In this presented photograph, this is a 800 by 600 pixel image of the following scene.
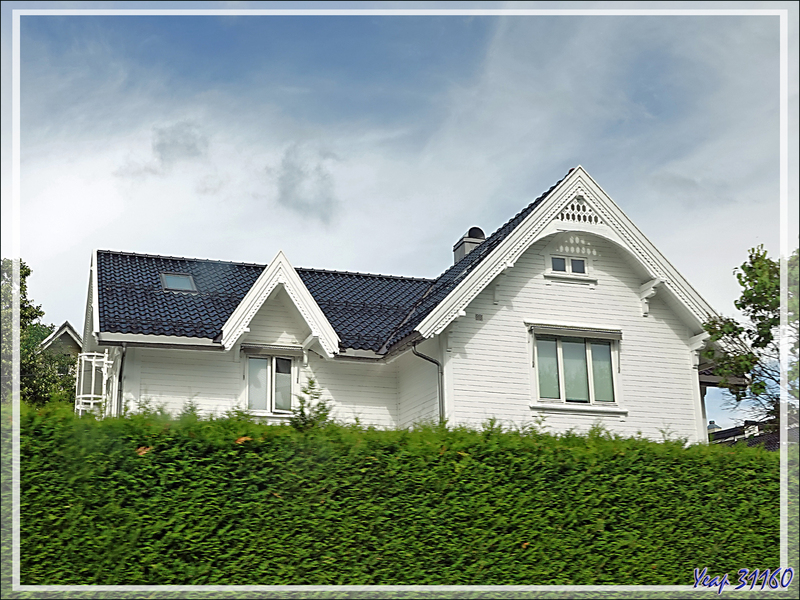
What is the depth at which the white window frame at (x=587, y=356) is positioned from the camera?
19656 mm

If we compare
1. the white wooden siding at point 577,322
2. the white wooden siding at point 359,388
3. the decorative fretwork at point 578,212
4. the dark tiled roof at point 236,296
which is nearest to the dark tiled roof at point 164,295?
the dark tiled roof at point 236,296

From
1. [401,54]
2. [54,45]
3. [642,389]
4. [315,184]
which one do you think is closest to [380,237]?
[315,184]

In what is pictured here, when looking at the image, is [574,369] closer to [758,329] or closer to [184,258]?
[758,329]

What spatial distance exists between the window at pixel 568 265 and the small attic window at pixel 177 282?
8872mm

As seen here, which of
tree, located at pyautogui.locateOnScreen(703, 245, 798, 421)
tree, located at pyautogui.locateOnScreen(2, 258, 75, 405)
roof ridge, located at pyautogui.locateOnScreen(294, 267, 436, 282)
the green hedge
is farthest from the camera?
tree, located at pyautogui.locateOnScreen(2, 258, 75, 405)

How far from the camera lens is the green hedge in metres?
11.2

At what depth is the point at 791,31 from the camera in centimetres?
1361

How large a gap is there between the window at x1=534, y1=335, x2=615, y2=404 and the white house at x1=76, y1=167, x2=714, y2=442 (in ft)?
0.10

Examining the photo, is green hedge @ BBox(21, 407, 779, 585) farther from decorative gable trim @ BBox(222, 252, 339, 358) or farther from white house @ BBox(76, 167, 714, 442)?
decorative gable trim @ BBox(222, 252, 339, 358)

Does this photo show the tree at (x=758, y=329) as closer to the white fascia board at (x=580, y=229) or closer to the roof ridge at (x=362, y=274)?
the white fascia board at (x=580, y=229)

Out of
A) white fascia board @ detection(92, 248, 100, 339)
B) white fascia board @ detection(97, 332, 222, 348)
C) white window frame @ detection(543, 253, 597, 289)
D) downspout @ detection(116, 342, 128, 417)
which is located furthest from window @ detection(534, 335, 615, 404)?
white fascia board @ detection(92, 248, 100, 339)

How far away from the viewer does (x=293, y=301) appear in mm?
19547

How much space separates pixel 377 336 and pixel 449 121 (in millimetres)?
5598

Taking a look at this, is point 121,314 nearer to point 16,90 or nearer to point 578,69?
point 16,90
